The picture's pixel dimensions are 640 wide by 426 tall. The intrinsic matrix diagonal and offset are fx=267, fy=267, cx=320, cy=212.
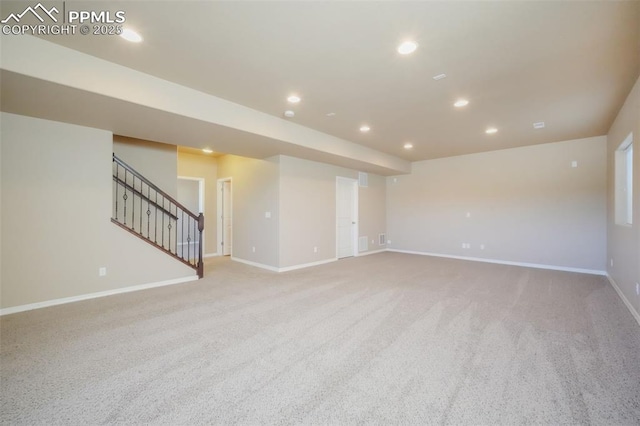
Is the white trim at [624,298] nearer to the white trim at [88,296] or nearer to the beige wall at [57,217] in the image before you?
the white trim at [88,296]

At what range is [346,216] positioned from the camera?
7.49 metres

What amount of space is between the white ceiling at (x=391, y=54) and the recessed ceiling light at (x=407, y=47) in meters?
0.05

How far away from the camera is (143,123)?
3.65 meters

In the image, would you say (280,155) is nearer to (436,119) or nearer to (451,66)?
(436,119)

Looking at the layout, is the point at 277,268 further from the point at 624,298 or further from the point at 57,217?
the point at 624,298

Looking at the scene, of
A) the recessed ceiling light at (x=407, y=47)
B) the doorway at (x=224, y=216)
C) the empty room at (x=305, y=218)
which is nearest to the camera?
the empty room at (x=305, y=218)

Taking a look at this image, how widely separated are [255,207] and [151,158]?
89.1 inches

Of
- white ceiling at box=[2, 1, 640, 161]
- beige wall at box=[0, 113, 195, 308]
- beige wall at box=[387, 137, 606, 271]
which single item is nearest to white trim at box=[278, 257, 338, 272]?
beige wall at box=[0, 113, 195, 308]

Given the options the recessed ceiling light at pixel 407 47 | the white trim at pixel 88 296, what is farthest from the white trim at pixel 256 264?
the recessed ceiling light at pixel 407 47

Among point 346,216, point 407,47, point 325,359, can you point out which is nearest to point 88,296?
point 325,359

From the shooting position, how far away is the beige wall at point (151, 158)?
490 cm

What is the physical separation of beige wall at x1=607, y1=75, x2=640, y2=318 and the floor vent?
4953mm

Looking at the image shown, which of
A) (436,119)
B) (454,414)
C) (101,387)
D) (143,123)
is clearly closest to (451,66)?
(436,119)

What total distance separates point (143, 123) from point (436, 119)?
4.44m
